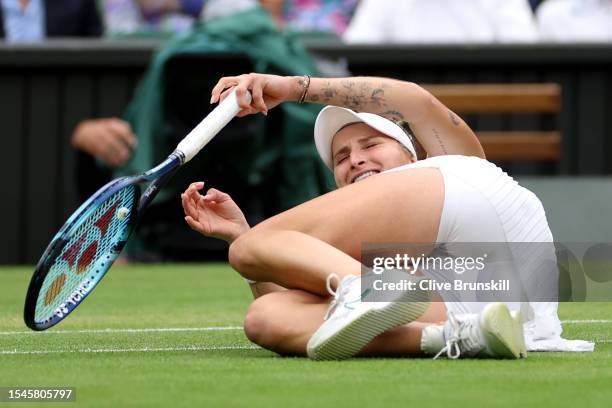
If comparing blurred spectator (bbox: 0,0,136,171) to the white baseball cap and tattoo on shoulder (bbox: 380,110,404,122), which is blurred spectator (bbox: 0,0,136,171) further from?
tattoo on shoulder (bbox: 380,110,404,122)

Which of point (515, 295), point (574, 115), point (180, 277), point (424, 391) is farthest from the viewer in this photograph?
point (574, 115)

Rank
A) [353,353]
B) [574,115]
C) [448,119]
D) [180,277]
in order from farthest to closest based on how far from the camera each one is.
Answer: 1. [574,115]
2. [180,277]
3. [448,119]
4. [353,353]

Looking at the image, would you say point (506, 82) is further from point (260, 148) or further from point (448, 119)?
point (448, 119)

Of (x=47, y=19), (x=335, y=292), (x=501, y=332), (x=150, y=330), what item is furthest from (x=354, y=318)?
(x=47, y=19)

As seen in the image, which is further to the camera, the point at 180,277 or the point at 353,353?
the point at 180,277

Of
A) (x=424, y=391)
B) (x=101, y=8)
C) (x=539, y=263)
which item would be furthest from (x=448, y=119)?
(x=101, y=8)

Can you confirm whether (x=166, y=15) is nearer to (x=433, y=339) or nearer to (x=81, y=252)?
(x=81, y=252)

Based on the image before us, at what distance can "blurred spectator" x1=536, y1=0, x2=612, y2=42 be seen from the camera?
418 inches

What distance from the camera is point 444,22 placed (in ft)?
34.6

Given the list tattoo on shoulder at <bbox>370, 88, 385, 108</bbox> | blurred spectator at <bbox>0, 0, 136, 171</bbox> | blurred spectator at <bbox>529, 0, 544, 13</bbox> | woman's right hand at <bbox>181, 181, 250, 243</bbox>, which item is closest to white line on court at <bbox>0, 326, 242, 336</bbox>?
woman's right hand at <bbox>181, 181, 250, 243</bbox>

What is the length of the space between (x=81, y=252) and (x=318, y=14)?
7451 mm

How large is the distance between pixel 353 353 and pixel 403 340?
16 centimetres

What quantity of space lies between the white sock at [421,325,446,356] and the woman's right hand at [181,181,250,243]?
850 millimetres

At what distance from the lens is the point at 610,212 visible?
9.53 meters
